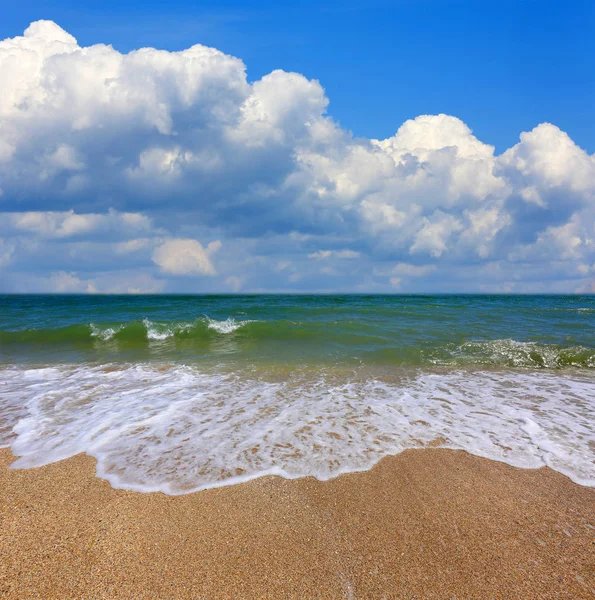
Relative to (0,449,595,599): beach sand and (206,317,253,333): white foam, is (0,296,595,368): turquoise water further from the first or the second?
(0,449,595,599): beach sand

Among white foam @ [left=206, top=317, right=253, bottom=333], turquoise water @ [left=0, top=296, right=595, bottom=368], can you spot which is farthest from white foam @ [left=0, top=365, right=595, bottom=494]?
white foam @ [left=206, top=317, right=253, bottom=333]

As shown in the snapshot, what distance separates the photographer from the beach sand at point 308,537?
2.63m

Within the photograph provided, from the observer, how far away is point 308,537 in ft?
10.3

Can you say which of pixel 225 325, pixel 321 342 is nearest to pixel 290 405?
pixel 321 342

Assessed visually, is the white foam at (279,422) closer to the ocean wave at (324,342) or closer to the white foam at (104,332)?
the ocean wave at (324,342)

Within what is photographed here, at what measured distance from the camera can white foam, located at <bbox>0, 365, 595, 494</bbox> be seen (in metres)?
4.46

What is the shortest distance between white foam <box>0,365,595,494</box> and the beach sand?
0.39m

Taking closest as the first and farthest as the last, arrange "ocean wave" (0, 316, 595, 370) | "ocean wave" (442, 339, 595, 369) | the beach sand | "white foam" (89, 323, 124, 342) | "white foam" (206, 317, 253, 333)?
the beach sand → "ocean wave" (442, 339, 595, 369) → "ocean wave" (0, 316, 595, 370) → "white foam" (89, 323, 124, 342) → "white foam" (206, 317, 253, 333)

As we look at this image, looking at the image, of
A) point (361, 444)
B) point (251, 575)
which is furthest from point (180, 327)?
point (251, 575)

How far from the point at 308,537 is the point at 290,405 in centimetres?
349

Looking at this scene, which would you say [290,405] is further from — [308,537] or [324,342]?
[324,342]

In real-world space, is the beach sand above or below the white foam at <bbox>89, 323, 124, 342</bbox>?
below

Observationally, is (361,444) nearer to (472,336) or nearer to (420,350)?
(420,350)

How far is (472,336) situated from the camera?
1419 cm
